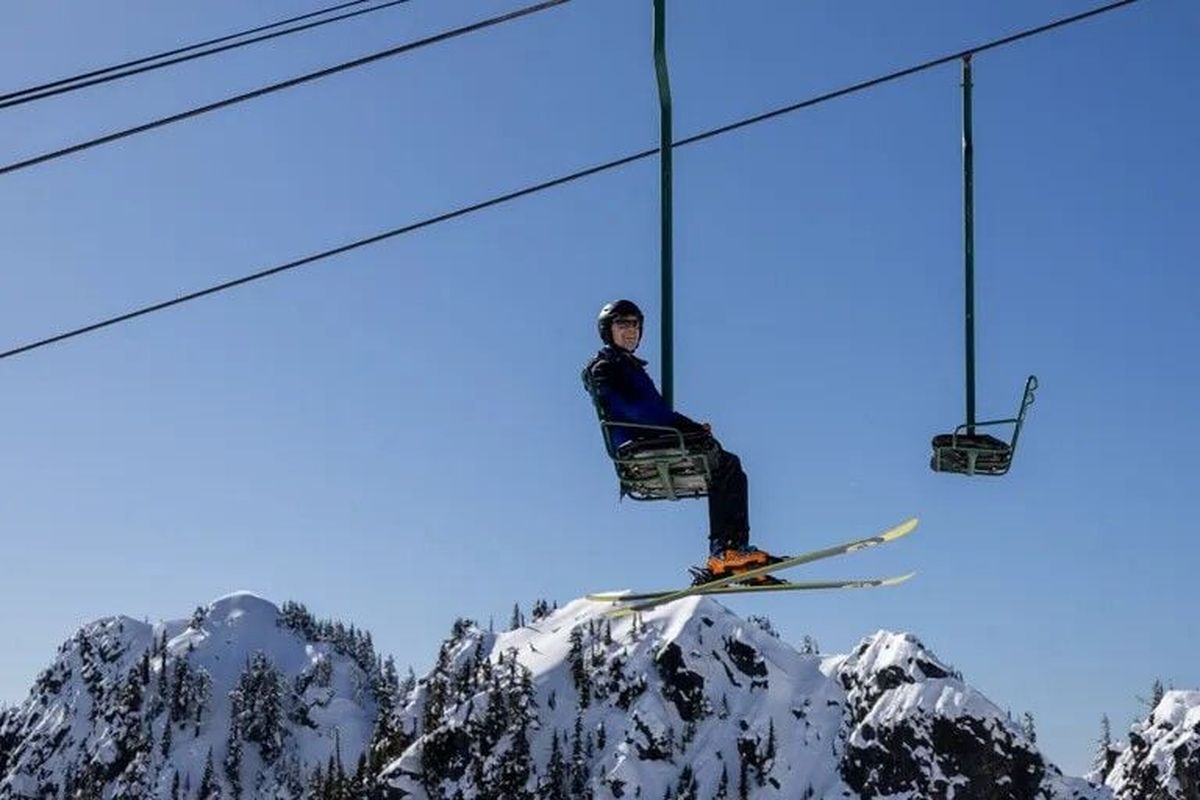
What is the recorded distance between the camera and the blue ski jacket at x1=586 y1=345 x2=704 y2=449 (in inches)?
480

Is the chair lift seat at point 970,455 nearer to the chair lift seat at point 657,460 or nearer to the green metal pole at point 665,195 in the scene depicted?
the chair lift seat at point 657,460

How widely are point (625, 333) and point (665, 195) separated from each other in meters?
2.36

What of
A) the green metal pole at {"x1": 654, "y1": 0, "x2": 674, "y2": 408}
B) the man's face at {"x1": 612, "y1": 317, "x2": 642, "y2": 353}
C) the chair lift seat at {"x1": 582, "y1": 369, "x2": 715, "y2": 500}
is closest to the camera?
the green metal pole at {"x1": 654, "y1": 0, "x2": 674, "y2": 408}

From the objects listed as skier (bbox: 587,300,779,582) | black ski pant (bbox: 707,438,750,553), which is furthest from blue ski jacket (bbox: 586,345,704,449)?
black ski pant (bbox: 707,438,750,553)

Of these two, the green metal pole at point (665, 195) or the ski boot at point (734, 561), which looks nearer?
the green metal pole at point (665, 195)

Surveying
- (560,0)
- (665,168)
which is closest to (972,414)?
(665,168)

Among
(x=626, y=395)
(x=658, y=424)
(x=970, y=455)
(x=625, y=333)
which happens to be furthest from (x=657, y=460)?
(x=970, y=455)

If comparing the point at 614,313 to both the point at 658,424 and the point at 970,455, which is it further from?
the point at 970,455

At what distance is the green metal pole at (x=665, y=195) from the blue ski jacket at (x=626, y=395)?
1.03 m

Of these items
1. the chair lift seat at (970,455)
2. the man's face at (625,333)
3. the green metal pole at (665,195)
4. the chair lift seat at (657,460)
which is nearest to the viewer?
the green metal pole at (665,195)

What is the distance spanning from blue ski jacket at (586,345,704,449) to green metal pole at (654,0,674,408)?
103cm

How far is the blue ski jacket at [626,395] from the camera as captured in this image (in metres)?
12.2

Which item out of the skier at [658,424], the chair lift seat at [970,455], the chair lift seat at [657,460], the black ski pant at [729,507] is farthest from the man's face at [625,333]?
the chair lift seat at [970,455]

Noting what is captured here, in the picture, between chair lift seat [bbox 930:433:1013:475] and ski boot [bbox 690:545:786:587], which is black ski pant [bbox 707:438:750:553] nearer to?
ski boot [bbox 690:545:786:587]
